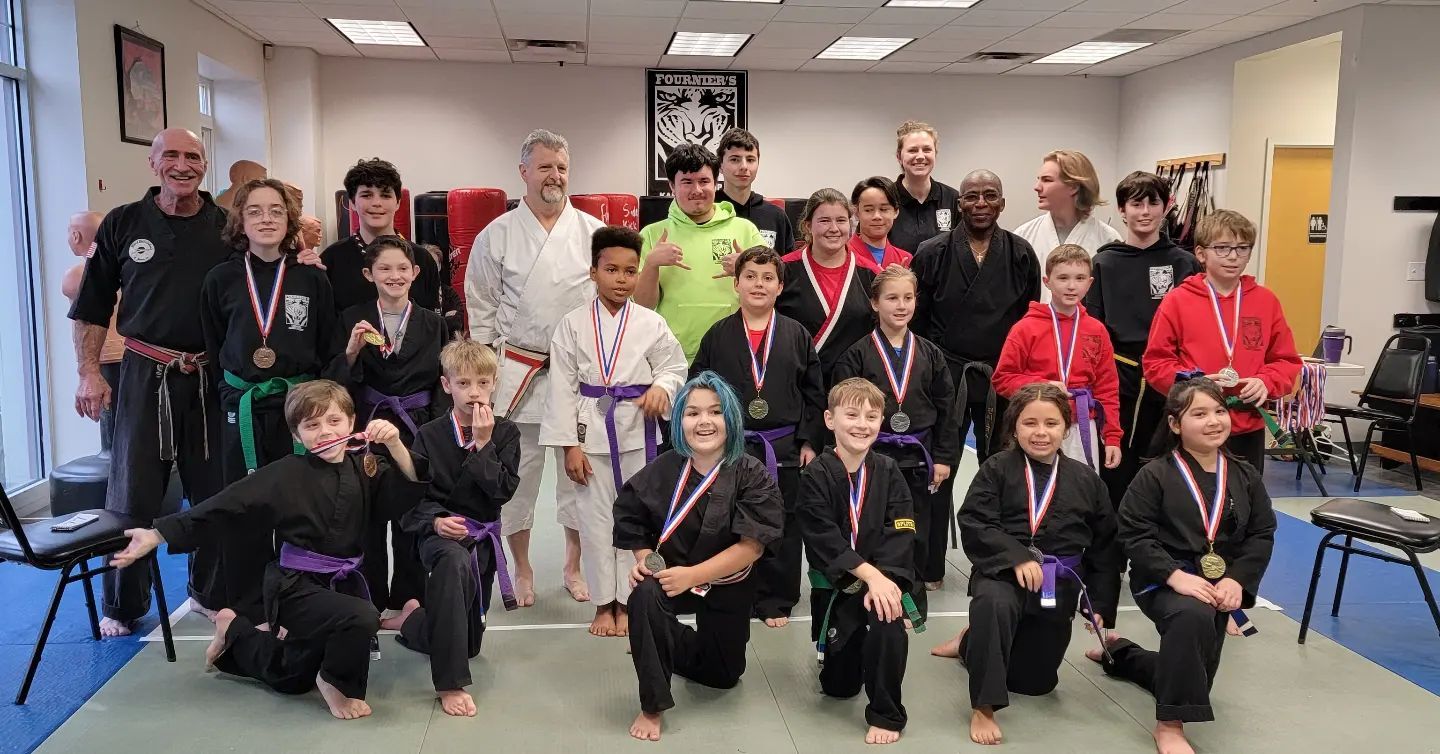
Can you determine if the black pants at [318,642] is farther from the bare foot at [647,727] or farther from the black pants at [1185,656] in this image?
the black pants at [1185,656]

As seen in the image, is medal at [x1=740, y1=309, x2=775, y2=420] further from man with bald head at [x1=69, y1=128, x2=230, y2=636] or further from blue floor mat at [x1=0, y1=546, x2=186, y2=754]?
blue floor mat at [x1=0, y1=546, x2=186, y2=754]

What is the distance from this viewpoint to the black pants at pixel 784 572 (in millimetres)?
3350

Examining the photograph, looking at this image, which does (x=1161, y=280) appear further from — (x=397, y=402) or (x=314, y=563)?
(x=314, y=563)

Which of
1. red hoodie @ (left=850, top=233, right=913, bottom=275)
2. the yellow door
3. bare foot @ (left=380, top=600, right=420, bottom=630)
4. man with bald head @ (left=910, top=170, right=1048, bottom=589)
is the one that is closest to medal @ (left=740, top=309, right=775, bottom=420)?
red hoodie @ (left=850, top=233, right=913, bottom=275)

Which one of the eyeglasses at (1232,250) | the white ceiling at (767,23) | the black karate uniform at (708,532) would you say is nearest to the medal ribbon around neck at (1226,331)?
the eyeglasses at (1232,250)

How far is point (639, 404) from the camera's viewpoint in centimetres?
323

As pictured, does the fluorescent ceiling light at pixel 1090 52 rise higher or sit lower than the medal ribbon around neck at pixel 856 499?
higher

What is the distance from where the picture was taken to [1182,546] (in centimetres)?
269

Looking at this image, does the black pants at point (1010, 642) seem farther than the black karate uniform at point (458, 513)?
No

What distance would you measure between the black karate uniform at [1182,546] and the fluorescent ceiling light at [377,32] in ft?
23.6

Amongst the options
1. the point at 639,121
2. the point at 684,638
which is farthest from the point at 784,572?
the point at 639,121

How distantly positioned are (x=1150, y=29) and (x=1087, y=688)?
22.7 ft

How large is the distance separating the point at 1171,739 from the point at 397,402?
2.41 m

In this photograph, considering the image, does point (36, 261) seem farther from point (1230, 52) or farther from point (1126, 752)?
point (1230, 52)
